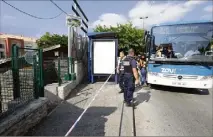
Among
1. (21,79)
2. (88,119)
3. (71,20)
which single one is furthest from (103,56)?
(21,79)

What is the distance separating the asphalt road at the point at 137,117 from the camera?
483 centimetres

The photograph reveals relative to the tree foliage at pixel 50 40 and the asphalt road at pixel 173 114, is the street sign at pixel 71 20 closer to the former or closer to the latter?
the asphalt road at pixel 173 114

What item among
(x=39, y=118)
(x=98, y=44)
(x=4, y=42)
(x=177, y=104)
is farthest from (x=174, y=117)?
(x=4, y=42)

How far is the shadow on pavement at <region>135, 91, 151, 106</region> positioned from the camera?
778 cm

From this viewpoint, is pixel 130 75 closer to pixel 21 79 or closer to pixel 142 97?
pixel 142 97

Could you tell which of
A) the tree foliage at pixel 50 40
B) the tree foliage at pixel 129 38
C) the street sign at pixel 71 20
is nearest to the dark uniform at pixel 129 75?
the street sign at pixel 71 20

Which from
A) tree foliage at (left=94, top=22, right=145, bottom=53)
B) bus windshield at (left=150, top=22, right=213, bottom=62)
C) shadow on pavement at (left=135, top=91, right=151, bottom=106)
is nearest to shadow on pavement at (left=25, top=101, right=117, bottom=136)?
shadow on pavement at (left=135, top=91, right=151, bottom=106)

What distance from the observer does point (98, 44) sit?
11094 millimetres

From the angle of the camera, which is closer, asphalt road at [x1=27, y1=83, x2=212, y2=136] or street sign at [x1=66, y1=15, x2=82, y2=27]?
asphalt road at [x1=27, y1=83, x2=212, y2=136]

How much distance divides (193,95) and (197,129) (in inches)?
174

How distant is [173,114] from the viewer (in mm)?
6188

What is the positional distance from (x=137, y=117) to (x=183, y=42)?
4723mm

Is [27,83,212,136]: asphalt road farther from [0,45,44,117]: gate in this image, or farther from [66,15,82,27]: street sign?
[66,15,82,27]: street sign

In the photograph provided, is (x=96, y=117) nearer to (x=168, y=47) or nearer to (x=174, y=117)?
(x=174, y=117)
